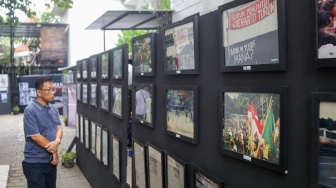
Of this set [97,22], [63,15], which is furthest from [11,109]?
[97,22]

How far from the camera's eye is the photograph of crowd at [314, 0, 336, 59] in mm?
1659

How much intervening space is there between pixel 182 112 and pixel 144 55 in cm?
115

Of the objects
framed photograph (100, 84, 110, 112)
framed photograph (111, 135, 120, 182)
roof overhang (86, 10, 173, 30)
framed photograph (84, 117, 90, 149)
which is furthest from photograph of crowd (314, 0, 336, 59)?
roof overhang (86, 10, 173, 30)

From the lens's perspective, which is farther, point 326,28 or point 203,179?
point 203,179

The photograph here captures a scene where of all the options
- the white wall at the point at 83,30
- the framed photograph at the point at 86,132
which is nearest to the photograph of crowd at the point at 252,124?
the framed photograph at the point at 86,132

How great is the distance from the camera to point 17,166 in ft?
29.4

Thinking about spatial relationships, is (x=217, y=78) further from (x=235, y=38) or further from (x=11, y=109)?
(x=11, y=109)

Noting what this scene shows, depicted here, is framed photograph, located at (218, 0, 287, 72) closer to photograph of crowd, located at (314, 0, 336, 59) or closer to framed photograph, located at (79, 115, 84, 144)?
photograph of crowd, located at (314, 0, 336, 59)

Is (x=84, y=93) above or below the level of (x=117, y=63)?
below

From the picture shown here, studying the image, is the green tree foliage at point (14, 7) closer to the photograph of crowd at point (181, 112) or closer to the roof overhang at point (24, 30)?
the photograph of crowd at point (181, 112)

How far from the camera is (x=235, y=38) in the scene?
240 centimetres

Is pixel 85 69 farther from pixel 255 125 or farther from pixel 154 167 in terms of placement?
pixel 255 125

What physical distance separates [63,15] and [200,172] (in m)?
27.2

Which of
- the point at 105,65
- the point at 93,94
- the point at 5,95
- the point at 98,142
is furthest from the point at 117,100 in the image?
the point at 5,95
